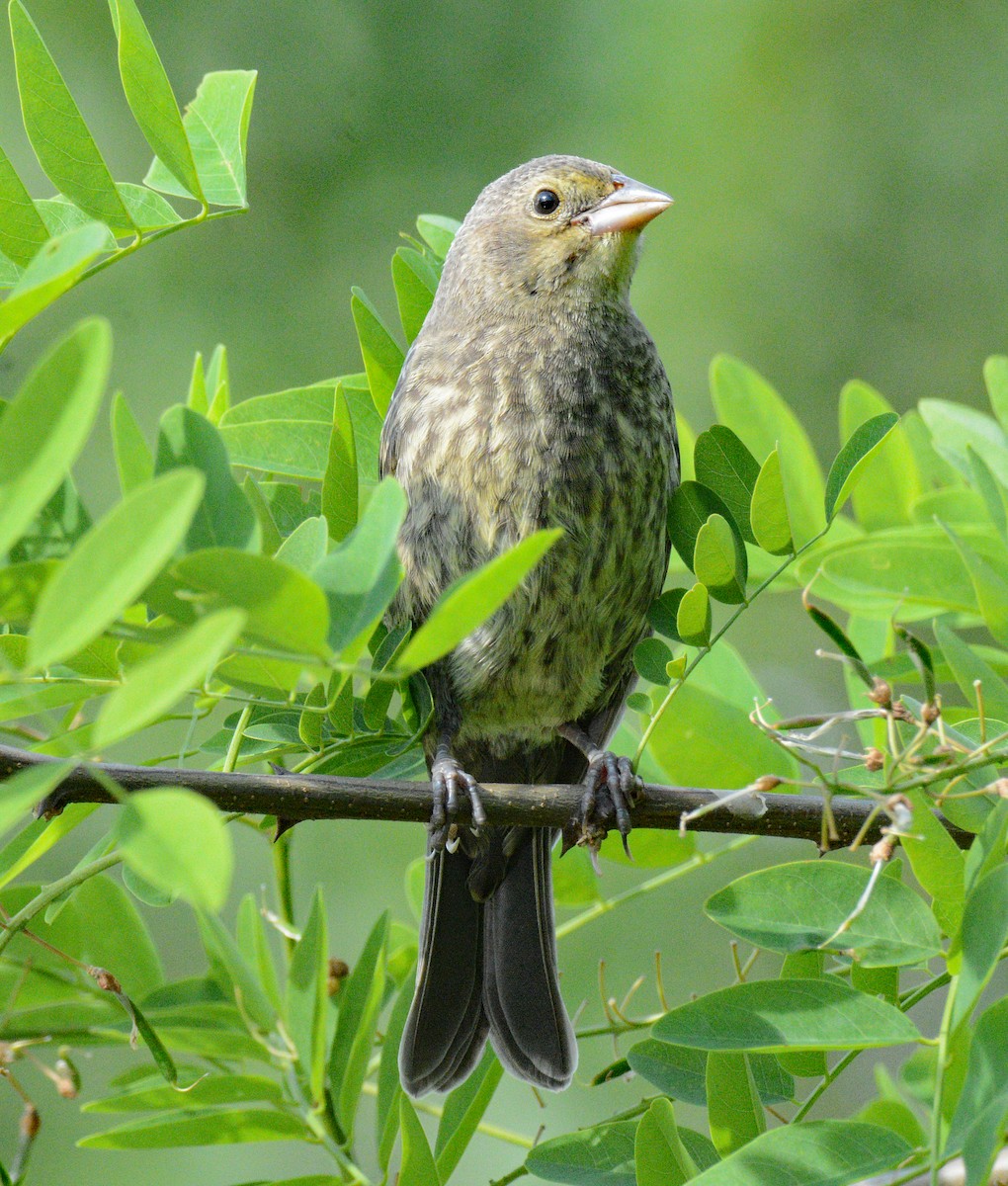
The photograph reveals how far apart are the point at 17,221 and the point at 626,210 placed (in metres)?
1.36

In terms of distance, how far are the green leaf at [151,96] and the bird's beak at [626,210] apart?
3.49 feet

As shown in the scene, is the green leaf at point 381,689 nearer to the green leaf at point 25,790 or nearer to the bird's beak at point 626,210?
the green leaf at point 25,790

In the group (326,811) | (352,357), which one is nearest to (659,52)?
(352,357)

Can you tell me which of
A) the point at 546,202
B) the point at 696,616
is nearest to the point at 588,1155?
the point at 696,616

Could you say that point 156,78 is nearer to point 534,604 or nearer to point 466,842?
point 534,604

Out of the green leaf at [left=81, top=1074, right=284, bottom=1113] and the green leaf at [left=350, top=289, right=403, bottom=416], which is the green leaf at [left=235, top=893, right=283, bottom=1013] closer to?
the green leaf at [left=81, top=1074, right=284, bottom=1113]

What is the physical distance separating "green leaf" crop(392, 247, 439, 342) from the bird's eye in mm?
441

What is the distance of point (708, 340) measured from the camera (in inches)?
251

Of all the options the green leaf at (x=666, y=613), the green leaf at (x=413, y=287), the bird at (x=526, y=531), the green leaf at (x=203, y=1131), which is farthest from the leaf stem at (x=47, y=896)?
the green leaf at (x=413, y=287)

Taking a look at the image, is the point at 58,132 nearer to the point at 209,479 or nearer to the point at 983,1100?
the point at 209,479

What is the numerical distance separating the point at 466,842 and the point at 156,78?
170 cm

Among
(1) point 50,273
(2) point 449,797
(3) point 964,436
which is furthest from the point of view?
(3) point 964,436

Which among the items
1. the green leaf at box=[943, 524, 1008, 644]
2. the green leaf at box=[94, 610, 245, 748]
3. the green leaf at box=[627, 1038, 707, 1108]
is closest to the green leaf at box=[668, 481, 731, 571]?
the green leaf at box=[943, 524, 1008, 644]

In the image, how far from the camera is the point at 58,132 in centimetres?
192
